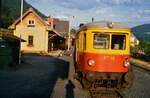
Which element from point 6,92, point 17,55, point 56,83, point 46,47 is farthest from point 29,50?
point 6,92

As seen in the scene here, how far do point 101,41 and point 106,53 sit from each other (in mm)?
580

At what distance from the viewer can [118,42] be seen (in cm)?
1700

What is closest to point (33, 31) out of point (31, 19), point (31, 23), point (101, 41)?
point (31, 23)

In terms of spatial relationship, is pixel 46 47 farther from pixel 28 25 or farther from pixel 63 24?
pixel 63 24

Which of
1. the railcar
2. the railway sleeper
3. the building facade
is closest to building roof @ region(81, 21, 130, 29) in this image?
the railcar

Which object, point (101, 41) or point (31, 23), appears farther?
point (31, 23)

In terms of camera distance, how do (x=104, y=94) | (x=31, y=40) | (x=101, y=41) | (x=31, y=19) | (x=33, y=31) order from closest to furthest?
1. (x=104, y=94)
2. (x=101, y=41)
3. (x=31, y=19)
4. (x=33, y=31)
5. (x=31, y=40)

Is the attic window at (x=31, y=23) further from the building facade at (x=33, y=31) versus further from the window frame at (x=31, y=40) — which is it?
the window frame at (x=31, y=40)

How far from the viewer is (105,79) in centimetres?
1681

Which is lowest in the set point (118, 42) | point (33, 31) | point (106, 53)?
point (106, 53)

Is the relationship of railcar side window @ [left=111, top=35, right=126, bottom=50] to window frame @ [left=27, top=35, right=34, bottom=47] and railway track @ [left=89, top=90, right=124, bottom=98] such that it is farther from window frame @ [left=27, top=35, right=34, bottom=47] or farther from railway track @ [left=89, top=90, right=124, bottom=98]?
window frame @ [left=27, top=35, right=34, bottom=47]

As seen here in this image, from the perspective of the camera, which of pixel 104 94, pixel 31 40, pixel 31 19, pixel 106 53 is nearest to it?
pixel 104 94

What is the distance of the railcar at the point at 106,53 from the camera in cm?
1667

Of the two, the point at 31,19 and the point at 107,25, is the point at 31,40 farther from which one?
the point at 107,25
